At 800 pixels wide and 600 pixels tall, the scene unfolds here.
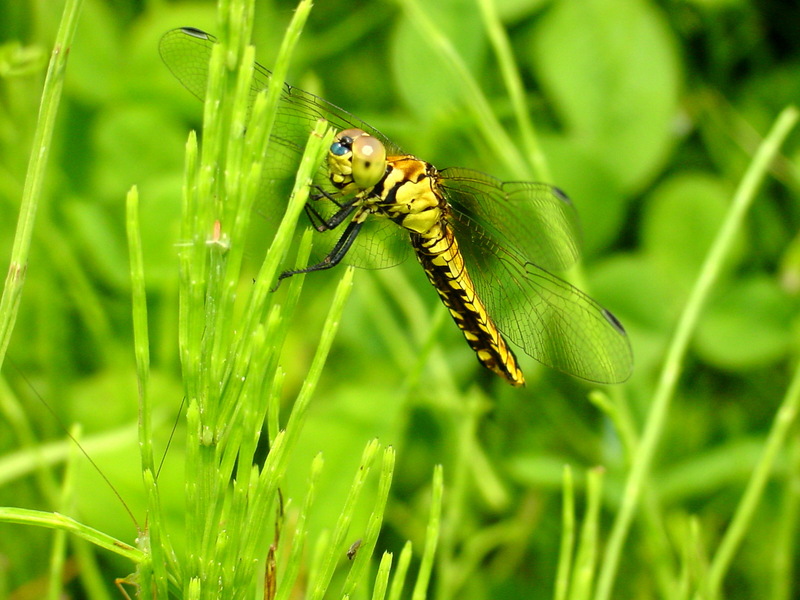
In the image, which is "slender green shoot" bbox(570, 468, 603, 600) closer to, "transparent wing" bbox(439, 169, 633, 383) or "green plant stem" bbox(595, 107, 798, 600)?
"green plant stem" bbox(595, 107, 798, 600)

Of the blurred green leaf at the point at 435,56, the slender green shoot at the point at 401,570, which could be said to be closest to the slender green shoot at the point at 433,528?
the slender green shoot at the point at 401,570

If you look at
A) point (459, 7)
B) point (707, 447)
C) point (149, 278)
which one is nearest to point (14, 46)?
point (149, 278)

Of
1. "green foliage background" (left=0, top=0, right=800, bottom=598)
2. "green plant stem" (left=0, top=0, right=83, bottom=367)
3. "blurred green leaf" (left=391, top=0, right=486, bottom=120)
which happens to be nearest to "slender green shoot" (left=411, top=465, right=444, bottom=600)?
"green plant stem" (left=0, top=0, right=83, bottom=367)

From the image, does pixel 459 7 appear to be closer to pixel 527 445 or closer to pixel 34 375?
pixel 527 445

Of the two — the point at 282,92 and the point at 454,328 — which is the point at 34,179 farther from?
the point at 454,328

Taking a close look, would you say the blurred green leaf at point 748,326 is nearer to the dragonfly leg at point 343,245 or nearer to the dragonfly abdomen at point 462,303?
the dragonfly abdomen at point 462,303

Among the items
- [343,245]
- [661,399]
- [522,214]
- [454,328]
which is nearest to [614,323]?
[661,399]

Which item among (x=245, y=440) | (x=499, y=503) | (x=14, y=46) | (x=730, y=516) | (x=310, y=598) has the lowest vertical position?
(x=730, y=516)
